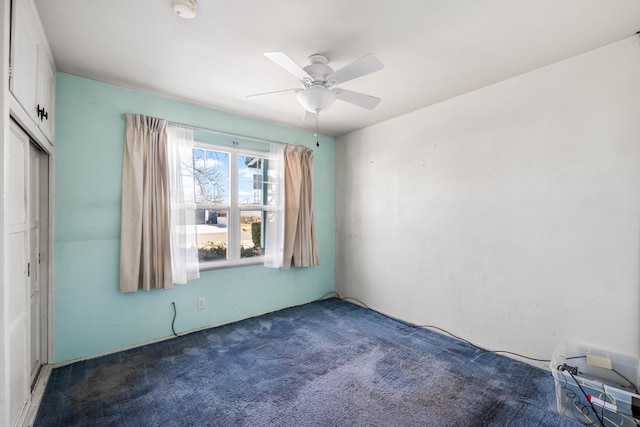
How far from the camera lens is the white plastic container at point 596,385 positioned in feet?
5.57

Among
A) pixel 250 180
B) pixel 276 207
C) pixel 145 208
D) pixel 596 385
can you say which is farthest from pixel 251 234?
pixel 596 385

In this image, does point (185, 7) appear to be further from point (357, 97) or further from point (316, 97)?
point (357, 97)

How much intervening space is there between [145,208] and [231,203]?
3.13 feet

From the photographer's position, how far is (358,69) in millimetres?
1873

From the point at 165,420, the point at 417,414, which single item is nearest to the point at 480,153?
the point at 417,414

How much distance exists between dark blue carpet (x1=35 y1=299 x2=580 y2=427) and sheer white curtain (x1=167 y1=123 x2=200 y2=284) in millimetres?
766

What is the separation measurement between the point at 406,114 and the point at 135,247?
3.28m

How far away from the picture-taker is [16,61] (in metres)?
1.46

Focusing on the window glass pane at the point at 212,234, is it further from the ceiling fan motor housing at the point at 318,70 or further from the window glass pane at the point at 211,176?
the ceiling fan motor housing at the point at 318,70

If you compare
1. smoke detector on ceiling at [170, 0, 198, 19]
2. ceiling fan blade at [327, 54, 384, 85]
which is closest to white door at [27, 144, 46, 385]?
smoke detector on ceiling at [170, 0, 198, 19]

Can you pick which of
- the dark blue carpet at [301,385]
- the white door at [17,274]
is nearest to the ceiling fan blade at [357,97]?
the white door at [17,274]

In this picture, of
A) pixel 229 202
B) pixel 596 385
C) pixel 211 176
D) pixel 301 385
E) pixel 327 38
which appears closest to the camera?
pixel 596 385

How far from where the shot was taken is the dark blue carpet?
1.84 m

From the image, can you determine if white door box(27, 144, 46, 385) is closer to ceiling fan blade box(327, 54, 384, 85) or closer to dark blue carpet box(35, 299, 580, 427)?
dark blue carpet box(35, 299, 580, 427)
